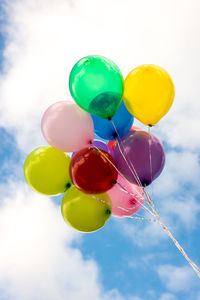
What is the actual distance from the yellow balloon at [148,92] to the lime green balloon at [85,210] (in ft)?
4.17

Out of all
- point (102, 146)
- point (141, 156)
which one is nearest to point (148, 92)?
point (141, 156)

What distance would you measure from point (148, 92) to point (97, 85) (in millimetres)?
659

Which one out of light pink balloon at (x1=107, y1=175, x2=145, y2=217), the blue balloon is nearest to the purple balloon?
the blue balloon

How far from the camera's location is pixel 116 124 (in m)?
4.59

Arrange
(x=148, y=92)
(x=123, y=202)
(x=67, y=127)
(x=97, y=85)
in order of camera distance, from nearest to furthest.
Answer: (x=97, y=85) → (x=148, y=92) → (x=67, y=127) → (x=123, y=202)

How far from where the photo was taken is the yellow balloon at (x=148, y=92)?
4250 millimetres

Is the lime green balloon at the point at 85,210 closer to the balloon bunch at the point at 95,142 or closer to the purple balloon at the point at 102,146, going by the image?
the balloon bunch at the point at 95,142

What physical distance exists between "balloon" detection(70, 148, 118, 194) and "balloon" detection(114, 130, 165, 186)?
176mm

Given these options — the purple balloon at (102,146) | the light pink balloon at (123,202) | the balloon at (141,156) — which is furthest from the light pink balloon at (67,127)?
the light pink balloon at (123,202)

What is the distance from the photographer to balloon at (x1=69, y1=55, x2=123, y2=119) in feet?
13.5

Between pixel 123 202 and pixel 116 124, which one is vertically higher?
pixel 116 124

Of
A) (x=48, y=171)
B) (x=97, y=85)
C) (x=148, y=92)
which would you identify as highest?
(x=148, y=92)

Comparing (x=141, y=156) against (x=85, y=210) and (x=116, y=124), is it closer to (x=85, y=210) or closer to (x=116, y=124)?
(x=116, y=124)

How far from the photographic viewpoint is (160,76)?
432 centimetres
